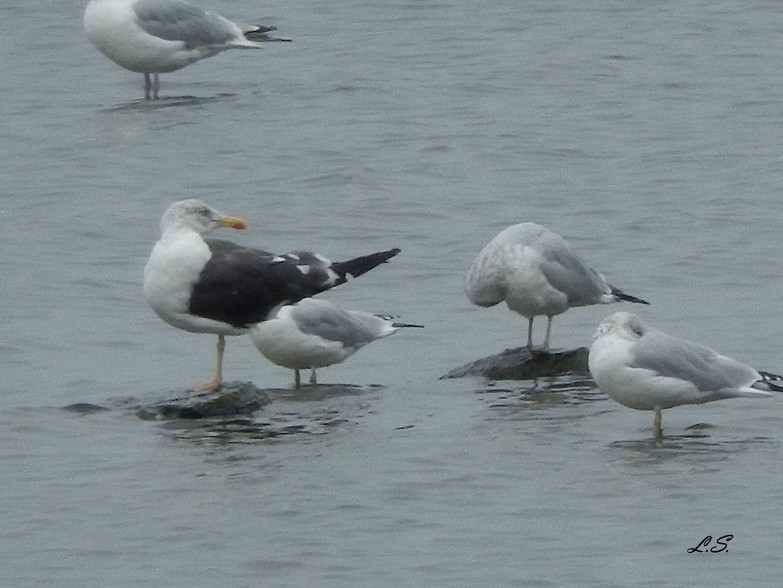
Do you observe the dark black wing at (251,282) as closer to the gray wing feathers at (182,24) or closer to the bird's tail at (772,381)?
the bird's tail at (772,381)

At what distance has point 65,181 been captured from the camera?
19.3m

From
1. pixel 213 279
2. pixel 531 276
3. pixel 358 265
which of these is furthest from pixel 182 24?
pixel 213 279

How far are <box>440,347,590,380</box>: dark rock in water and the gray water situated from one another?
17cm

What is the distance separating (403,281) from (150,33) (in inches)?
252

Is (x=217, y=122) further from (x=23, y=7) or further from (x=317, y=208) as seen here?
(x=23, y=7)

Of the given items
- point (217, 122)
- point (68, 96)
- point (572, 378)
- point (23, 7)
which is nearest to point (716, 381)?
point (572, 378)

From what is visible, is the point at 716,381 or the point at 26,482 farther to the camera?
the point at 716,381

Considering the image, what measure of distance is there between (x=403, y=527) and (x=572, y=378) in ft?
11.1

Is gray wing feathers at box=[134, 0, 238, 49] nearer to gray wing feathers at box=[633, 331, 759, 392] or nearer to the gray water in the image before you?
the gray water

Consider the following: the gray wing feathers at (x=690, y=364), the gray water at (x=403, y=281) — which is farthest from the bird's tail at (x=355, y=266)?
the gray wing feathers at (x=690, y=364)

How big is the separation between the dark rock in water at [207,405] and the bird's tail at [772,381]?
282cm

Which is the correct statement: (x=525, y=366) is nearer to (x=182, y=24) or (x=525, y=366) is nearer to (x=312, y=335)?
(x=312, y=335)

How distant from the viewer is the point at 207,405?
11.7m

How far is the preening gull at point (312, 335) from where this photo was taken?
12531mm
